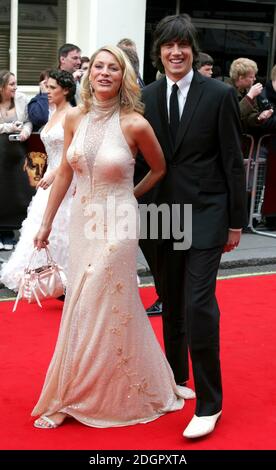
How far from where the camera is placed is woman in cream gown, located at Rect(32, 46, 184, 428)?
4.72 meters

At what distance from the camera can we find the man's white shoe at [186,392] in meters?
5.23

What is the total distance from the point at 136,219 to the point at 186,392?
116cm

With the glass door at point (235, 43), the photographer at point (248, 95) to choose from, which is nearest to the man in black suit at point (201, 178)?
the photographer at point (248, 95)

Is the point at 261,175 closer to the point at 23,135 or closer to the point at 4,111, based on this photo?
the point at 23,135

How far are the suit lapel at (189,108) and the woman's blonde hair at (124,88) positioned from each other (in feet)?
0.78

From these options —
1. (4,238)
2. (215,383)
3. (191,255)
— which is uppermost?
(191,255)

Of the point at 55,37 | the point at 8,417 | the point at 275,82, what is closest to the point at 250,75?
the point at 275,82

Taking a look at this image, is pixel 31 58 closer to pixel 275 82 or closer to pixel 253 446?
pixel 275 82

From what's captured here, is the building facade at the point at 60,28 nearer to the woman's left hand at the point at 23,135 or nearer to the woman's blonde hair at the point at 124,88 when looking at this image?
the woman's left hand at the point at 23,135

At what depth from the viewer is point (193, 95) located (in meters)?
4.73

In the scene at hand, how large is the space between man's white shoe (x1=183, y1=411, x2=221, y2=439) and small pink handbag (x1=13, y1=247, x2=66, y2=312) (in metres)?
1.37

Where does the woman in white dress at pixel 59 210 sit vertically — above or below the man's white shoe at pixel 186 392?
above

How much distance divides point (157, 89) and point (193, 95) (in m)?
0.28
